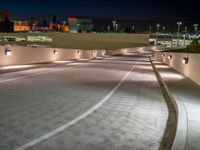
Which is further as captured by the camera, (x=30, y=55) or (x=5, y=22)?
(x=5, y=22)

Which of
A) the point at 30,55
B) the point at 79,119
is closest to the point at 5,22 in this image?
the point at 30,55

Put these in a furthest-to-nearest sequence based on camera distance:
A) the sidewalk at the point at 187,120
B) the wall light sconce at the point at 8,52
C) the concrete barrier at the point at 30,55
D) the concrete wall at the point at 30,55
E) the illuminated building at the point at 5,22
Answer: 1. the illuminated building at the point at 5,22
2. the concrete wall at the point at 30,55
3. the concrete barrier at the point at 30,55
4. the wall light sconce at the point at 8,52
5. the sidewalk at the point at 187,120

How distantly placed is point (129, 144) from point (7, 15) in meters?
186

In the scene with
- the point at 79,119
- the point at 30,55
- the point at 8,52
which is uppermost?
the point at 8,52

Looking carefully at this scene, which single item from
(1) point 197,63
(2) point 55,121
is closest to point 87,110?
(2) point 55,121

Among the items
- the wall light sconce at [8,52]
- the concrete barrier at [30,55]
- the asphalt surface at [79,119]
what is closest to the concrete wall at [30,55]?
the concrete barrier at [30,55]

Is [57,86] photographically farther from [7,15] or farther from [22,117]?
[7,15]

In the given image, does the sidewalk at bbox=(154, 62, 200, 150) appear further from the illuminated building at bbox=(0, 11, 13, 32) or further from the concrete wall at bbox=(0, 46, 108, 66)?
the illuminated building at bbox=(0, 11, 13, 32)

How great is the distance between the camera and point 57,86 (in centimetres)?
1485

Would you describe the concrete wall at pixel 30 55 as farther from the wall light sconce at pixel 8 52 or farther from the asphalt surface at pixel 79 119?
the asphalt surface at pixel 79 119

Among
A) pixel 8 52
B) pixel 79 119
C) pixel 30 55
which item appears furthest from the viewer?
pixel 30 55

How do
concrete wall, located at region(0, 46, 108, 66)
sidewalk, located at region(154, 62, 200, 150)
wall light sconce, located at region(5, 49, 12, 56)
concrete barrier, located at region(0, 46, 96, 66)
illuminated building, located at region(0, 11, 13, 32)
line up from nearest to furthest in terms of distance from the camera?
sidewalk, located at region(154, 62, 200, 150) → wall light sconce, located at region(5, 49, 12, 56) → concrete barrier, located at region(0, 46, 96, 66) → concrete wall, located at region(0, 46, 108, 66) → illuminated building, located at region(0, 11, 13, 32)

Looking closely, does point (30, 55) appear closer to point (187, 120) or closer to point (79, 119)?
point (79, 119)

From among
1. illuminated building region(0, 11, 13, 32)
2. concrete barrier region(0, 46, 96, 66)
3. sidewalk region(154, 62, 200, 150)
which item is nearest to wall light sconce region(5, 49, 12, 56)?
concrete barrier region(0, 46, 96, 66)
